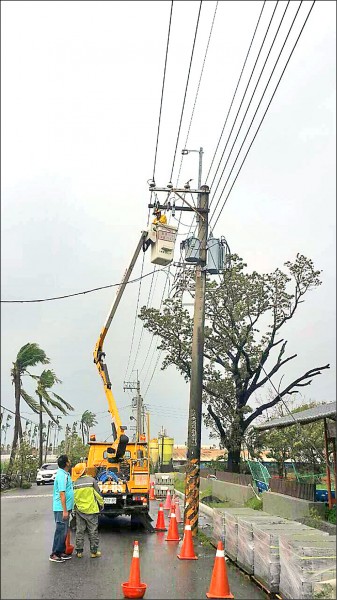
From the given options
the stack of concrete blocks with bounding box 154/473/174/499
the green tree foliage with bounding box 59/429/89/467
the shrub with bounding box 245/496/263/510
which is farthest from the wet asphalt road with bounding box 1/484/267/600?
the stack of concrete blocks with bounding box 154/473/174/499

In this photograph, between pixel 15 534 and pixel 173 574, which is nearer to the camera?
pixel 15 534

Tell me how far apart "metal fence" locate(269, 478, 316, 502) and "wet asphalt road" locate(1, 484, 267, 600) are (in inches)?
122

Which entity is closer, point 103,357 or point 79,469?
point 79,469

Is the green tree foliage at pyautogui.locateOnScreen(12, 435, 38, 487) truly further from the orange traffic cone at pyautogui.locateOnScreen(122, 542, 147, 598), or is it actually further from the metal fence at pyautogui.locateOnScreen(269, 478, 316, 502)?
the orange traffic cone at pyautogui.locateOnScreen(122, 542, 147, 598)

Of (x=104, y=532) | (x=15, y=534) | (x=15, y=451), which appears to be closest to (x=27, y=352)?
(x=15, y=534)

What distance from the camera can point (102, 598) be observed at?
7316 millimetres

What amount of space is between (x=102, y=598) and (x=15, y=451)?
1114 inches

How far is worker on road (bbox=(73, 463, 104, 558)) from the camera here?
1020 cm

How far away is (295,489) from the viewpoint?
14.4 metres

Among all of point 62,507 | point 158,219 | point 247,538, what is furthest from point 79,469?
point 158,219

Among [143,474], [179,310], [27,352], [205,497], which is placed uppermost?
[179,310]

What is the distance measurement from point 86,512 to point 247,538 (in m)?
2.91

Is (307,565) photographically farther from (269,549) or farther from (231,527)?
(231,527)

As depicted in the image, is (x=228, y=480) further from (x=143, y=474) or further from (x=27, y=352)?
(x=27, y=352)
